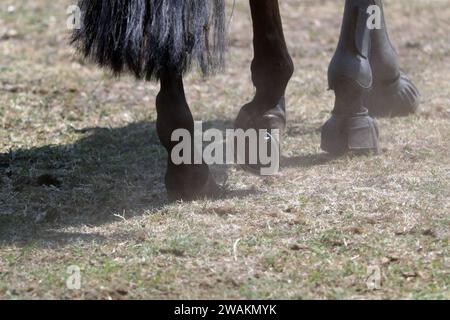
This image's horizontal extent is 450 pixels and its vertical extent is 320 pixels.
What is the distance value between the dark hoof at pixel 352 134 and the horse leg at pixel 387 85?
0.61 meters

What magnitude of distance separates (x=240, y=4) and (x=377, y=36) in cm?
308

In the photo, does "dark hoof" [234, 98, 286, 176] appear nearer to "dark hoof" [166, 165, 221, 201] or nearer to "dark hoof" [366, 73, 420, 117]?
"dark hoof" [166, 165, 221, 201]

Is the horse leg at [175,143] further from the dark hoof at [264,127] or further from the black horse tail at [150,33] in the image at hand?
the dark hoof at [264,127]

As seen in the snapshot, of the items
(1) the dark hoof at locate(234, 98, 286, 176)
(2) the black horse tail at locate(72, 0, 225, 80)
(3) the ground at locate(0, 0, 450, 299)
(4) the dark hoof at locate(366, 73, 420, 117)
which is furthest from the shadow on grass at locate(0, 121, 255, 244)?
(4) the dark hoof at locate(366, 73, 420, 117)

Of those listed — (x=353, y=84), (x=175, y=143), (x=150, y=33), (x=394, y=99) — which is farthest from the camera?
(x=394, y=99)

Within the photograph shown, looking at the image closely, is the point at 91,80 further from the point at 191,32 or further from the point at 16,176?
the point at 191,32

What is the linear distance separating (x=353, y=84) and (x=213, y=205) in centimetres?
93

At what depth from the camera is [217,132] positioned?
480cm

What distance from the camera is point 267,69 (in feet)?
13.4

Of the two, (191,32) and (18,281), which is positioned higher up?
(191,32)

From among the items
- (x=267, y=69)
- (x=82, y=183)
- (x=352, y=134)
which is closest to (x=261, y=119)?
(x=267, y=69)

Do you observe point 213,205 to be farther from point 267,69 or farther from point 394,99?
point 394,99

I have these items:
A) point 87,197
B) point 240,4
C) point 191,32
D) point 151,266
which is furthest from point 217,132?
point 240,4

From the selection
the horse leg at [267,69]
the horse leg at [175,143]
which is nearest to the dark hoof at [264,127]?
the horse leg at [267,69]
